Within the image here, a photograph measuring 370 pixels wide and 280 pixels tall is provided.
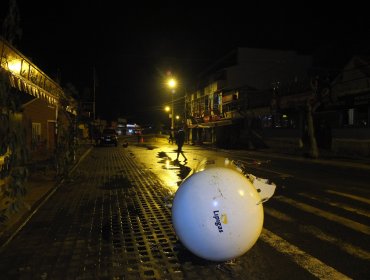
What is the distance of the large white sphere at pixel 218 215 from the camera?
446 centimetres

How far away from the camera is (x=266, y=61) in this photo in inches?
1978

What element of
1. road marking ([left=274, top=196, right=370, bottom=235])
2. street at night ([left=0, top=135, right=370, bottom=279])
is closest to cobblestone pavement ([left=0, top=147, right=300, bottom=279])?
street at night ([left=0, top=135, right=370, bottom=279])

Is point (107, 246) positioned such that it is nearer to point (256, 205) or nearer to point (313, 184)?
point (256, 205)

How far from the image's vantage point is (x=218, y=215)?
4453 millimetres

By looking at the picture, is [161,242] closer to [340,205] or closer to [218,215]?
[218,215]

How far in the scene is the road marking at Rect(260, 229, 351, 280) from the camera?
4727 mm

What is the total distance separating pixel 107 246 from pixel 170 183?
6.93 m

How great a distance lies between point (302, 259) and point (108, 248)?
111 inches

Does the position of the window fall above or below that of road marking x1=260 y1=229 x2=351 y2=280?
above

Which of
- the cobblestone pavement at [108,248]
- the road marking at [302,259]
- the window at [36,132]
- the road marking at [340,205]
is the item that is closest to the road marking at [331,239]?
the road marking at [302,259]

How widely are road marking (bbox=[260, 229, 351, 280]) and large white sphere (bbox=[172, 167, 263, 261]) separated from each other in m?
0.92

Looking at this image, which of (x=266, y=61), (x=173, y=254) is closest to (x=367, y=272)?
(x=173, y=254)

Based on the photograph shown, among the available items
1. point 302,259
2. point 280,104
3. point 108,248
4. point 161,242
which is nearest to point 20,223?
point 108,248

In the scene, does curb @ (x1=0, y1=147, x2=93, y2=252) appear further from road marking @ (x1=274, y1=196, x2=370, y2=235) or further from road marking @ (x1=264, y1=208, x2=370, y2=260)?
road marking @ (x1=274, y1=196, x2=370, y2=235)
